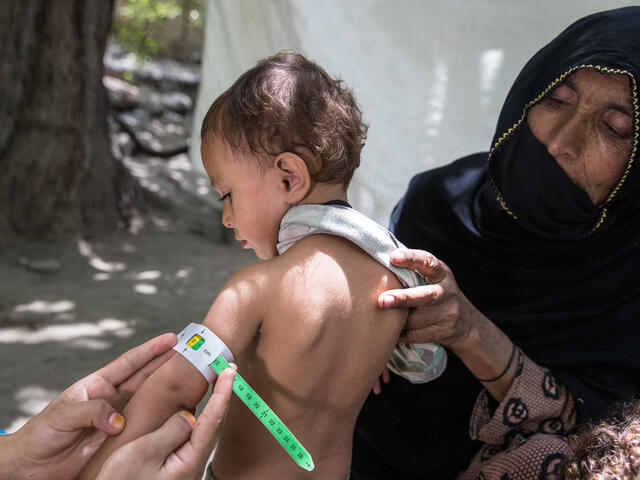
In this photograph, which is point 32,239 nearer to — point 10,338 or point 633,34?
point 10,338

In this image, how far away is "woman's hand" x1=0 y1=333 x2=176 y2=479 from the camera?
129 centimetres

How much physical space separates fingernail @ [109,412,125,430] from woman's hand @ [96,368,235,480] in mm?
99

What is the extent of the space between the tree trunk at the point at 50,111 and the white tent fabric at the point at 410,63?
6.43 ft

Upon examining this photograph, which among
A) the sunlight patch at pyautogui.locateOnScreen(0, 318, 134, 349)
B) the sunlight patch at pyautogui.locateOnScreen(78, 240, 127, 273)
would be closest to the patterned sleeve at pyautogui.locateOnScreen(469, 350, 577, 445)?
the sunlight patch at pyautogui.locateOnScreen(0, 318, 134, 349)

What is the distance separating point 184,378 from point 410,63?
2.49 metres

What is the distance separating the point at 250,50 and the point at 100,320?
→ 2.09m

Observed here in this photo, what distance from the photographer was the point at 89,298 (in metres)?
4.44

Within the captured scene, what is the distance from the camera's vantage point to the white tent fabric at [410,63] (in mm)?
3039

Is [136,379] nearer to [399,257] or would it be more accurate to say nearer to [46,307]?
[399,257]

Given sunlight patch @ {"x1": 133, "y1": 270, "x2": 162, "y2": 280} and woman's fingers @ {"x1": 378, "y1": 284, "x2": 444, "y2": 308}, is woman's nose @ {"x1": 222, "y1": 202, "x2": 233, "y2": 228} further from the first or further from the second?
sunlight patch @ {"x1": 133, "y1": 270, "x2": 162, "y2": 280}

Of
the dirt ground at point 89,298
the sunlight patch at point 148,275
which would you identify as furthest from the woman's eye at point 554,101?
the sunlight patch at point 148,275

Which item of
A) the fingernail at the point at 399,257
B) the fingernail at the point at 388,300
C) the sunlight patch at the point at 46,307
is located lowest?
the sunlight patch at the point at 46,307

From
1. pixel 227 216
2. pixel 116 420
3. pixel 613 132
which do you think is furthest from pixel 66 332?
pixel 613 132

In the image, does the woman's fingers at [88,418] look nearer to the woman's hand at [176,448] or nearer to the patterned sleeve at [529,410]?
the woman's hand at [176,448]
